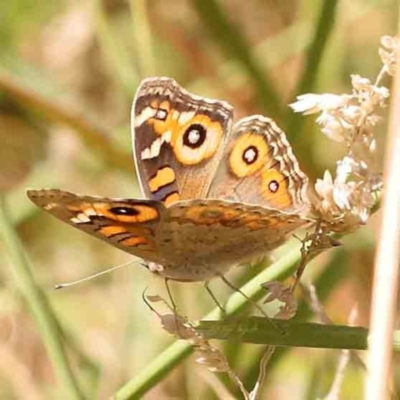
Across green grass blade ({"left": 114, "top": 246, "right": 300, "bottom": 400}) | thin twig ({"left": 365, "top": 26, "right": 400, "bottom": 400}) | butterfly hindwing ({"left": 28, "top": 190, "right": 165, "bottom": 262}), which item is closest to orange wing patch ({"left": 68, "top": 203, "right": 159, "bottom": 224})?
butterfly hindwing ({"left": 28, "top": 190, "right": 165, "bottom": 262})

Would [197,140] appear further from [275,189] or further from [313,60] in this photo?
[313,60]

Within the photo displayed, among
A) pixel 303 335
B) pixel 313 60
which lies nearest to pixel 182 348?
pixel 303 335

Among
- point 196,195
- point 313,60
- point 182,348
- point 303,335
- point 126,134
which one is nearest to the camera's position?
point 303,335

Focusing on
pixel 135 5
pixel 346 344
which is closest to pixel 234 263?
pixel 346 344

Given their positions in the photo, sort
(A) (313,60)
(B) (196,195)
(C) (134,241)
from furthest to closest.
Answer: (A) (313,60), (B) (196,195), (C) (134,241)

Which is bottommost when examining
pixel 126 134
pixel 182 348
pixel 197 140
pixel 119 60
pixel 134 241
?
pixel 182 348

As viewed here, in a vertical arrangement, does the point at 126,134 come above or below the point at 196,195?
above
